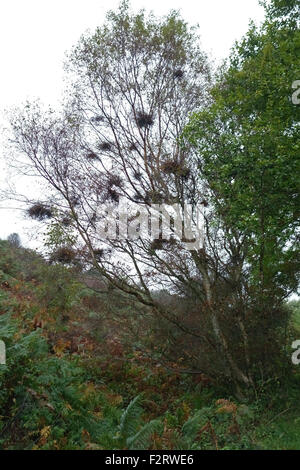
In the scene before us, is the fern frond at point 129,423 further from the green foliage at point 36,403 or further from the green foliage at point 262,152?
the green foliage at point 262,152

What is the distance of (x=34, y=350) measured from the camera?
6637 millimetres

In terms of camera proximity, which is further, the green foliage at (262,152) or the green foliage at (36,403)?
the green foliage at (262,152)

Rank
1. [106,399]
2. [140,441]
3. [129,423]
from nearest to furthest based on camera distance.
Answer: [140,441]
[129,423]
[106,399]

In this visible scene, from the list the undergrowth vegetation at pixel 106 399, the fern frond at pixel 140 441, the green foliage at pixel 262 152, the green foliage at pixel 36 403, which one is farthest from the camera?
the green foliage at pixel 262 152

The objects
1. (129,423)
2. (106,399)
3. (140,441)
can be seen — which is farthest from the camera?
(106,399)

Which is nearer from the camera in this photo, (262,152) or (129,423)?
(129,423)

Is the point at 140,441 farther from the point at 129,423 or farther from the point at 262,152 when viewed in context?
the point at 262,152

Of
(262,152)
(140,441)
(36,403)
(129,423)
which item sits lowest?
(140,441)

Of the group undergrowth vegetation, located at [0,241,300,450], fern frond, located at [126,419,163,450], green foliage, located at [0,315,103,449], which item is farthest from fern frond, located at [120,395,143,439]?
green foliage, located at [0,315,103,449]

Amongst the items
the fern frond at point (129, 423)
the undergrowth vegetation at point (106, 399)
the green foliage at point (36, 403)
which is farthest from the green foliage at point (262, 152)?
the green foliage at point (36, 403)

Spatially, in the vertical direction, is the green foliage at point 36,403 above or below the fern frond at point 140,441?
above

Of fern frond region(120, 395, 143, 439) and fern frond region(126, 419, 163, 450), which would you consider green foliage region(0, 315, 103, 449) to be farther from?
fern frond region(126, 419, 163, 450)

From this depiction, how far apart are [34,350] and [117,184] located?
5.23 metres

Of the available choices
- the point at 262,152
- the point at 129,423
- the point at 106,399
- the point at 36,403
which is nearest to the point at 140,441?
the point at 129,423
